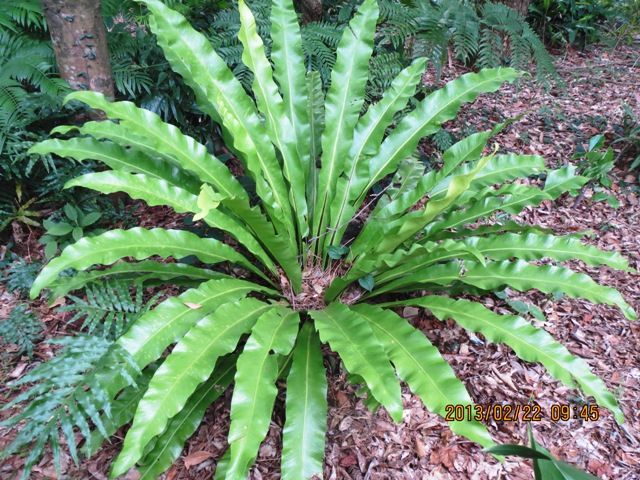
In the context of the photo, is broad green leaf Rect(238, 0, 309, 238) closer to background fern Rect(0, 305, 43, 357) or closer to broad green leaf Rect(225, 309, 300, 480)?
broad green leaf Rect(225, 309, 300, 480)

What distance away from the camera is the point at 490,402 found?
198 centimetres

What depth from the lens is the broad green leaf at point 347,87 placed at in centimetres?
220

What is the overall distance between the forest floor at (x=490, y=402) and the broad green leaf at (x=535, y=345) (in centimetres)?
40

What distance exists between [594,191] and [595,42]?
280 cm

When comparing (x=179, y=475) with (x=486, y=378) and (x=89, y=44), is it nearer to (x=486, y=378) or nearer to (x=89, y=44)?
(x=486, y=378)

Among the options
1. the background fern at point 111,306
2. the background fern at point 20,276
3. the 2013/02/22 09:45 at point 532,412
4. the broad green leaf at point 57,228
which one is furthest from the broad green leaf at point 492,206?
the background fern at point 20,276

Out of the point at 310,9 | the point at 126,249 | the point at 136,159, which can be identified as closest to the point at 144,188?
the point at 126,249

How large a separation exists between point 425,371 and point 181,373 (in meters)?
0.84

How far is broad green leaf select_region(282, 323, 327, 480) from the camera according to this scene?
4.77ft

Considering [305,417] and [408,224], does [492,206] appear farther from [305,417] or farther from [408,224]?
[305,417]

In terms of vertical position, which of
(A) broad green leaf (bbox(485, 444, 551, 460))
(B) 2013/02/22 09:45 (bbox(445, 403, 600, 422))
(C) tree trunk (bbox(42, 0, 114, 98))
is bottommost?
(A) broad green leaf (bbox(485, 444, 551, 460))

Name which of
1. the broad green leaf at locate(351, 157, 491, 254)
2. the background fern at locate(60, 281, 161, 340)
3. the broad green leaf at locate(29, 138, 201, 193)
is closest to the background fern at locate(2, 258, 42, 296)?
the background fern at locate(60, 281, 161, 340)

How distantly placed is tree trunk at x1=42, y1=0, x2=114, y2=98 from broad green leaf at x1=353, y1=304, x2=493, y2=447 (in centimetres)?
199

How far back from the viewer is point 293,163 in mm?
2238
